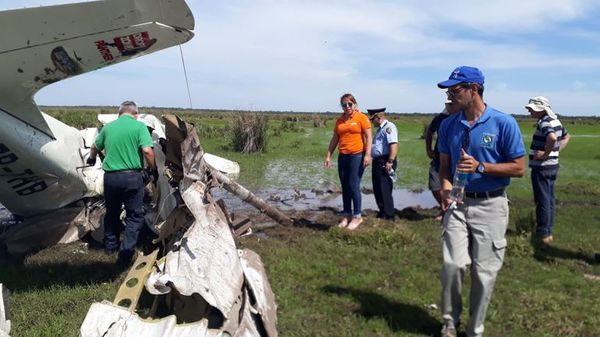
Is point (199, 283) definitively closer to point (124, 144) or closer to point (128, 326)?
point (128, 326)

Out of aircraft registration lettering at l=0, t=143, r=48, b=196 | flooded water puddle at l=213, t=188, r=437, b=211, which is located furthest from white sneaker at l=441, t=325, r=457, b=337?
flooded water puddle at l=213, t=188, r=437, b=211

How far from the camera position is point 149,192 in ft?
27.2

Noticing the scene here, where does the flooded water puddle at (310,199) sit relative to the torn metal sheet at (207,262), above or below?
below

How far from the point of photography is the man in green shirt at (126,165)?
6488 millimetres

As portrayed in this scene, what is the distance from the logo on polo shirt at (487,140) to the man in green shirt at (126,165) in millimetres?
4003

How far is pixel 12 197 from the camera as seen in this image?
716cm

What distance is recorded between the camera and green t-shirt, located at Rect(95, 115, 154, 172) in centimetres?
648

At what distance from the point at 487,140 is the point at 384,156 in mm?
4833

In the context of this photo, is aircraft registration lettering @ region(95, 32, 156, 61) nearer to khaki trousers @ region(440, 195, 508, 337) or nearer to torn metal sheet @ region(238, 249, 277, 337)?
torn metal sheet @ region(238, 249, 277, 337)

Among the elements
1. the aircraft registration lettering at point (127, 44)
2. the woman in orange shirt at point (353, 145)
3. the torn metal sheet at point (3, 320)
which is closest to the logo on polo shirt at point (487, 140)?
the aircraft registration lettering at point (127, 44)

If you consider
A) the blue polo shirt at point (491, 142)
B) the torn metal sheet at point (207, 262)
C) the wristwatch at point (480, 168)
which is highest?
the blue polo shirt at point (491, 142)

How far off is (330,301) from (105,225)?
324 cm

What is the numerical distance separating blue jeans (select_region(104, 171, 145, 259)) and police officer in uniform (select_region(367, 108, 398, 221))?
13.8 ft

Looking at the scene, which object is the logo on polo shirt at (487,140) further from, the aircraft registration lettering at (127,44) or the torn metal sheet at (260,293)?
the aircraft registration lettering at (127,44)
